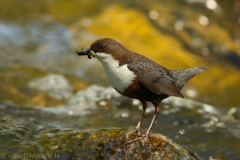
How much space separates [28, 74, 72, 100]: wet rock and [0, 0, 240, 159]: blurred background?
18mm

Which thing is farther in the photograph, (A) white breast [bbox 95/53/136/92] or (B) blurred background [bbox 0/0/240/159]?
(B) blurred background [bbox 0/0/240/159]

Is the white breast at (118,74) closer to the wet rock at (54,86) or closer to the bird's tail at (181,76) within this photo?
the bird's tail at (181,76)

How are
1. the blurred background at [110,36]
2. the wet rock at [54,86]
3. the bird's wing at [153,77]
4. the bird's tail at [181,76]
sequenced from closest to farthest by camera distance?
the bird's wing at [153,77], the bird's tail at [181,76], the wet rock at [54,86], the blurred background at [110,36]

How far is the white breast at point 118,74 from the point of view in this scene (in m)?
4.04

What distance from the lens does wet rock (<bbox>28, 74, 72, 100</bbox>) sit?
24.7 ft

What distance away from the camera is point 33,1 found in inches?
441

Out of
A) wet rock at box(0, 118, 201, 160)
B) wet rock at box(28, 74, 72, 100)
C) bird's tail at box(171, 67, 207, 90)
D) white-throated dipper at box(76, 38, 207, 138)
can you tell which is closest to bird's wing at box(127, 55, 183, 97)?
white-throated dipper at box(76, 38, 207, 138)

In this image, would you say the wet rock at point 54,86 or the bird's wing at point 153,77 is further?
the wet rock at point 54,86

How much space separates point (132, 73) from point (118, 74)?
14 centimetres

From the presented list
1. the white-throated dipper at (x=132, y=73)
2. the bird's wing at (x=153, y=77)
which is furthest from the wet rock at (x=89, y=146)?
the bird's wing at (x=153, y=77)

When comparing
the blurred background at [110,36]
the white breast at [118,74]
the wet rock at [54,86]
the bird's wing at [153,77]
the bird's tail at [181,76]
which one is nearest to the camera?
the white breast at [118,74]

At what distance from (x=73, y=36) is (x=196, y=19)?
3.02 m

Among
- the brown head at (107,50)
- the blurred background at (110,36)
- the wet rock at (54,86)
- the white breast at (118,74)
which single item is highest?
the blurred background at (110,36)

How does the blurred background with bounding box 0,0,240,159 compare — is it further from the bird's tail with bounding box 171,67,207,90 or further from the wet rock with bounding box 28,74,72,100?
the bird's tail with bounding box 171,67,207,90
